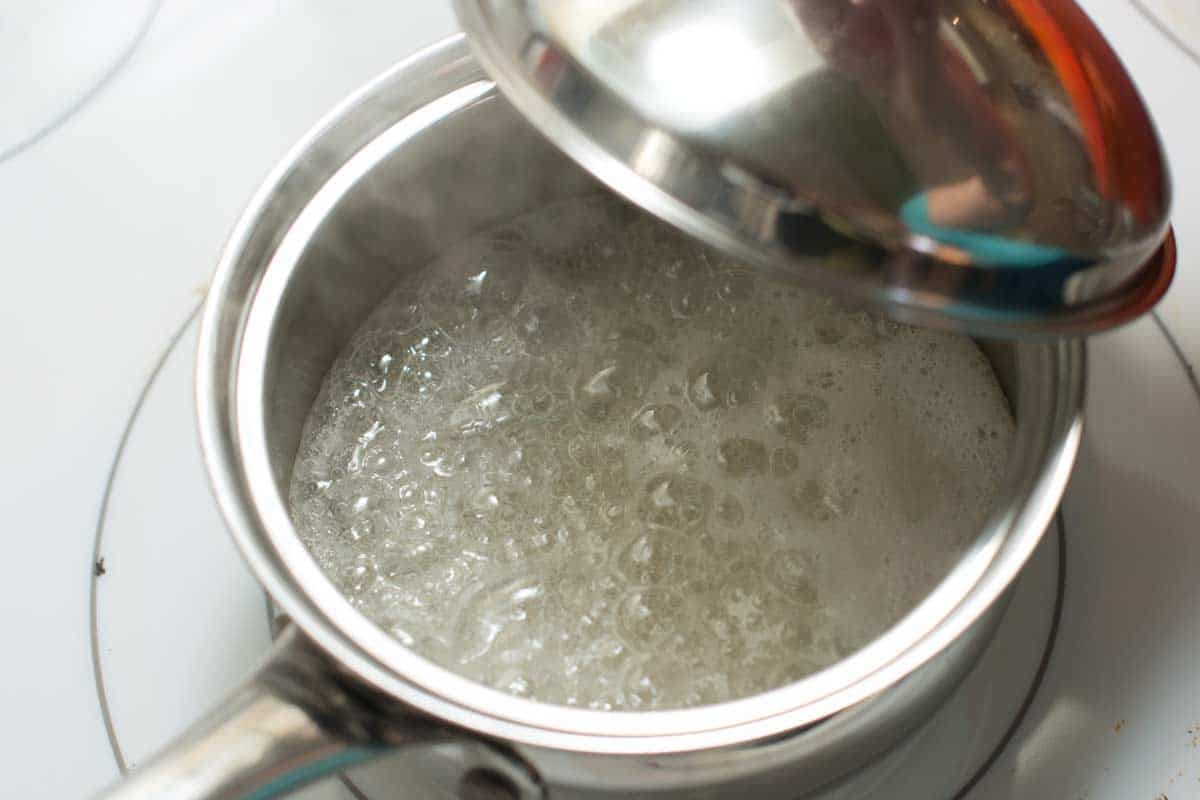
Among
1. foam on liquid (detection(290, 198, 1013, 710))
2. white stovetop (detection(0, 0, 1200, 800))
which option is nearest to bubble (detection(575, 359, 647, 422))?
foam on liquid (detection(290, 198, 1013, 710))

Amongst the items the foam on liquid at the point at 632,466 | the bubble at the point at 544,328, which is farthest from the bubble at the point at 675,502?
the bubble at the point at 544,328

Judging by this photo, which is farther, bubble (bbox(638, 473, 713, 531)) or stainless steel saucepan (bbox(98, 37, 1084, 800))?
bubble (bbox(638, 473, 713, 531))

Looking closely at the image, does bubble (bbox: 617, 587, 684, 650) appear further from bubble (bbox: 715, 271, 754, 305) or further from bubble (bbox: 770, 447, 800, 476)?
bubble (bbox: 715, 271, 754, 305)

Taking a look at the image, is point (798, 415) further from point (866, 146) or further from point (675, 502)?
point (866, 146)

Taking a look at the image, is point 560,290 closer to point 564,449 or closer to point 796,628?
point 564,449

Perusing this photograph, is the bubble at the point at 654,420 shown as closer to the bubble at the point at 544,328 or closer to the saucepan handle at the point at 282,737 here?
the bubble at the point at 544,328

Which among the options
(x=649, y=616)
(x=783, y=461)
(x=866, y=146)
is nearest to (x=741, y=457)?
(x=783, y=461)

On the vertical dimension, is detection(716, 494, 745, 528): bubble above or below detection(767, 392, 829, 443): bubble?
below
